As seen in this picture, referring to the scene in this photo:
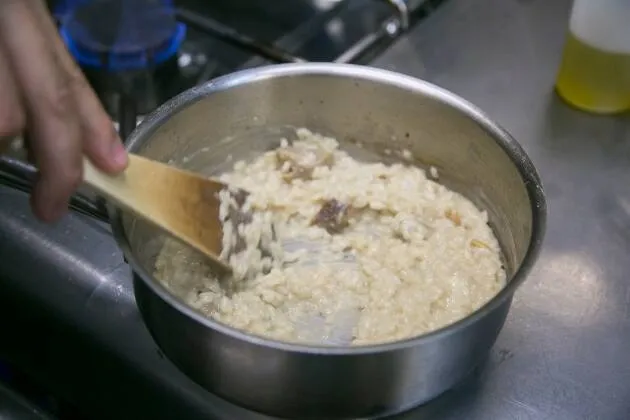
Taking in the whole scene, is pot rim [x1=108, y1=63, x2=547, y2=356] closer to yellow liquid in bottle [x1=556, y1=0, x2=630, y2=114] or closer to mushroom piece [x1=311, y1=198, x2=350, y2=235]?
mushroom piece [x1=311, y1=198, x2=350, y2=235]

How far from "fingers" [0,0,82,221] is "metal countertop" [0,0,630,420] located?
0.69 feet

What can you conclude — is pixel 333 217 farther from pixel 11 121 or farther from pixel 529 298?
pixel 11 121

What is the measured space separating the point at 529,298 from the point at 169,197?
0.35m

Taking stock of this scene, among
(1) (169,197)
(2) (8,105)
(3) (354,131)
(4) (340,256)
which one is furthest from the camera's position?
(3) (354,131)

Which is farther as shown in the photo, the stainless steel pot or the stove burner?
the stove burner

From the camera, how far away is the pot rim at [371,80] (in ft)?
1.87

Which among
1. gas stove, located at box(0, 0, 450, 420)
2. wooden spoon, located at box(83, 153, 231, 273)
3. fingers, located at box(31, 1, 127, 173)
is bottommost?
gas stove, located at box(0, 0, 450, 420)

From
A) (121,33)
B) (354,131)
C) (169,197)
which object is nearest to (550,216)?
(354,131)

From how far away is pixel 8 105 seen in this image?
545 millimetres

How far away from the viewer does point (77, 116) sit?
583 mm

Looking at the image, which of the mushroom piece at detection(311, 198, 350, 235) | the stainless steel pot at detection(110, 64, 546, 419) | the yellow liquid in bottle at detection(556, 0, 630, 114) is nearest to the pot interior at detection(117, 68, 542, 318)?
the stainless steel pot at detection(110, 64, 546, 419)

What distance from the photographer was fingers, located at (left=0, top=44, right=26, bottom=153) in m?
0.54

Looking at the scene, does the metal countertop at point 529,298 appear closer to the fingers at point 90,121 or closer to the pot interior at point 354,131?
the pot interior at point 354,131

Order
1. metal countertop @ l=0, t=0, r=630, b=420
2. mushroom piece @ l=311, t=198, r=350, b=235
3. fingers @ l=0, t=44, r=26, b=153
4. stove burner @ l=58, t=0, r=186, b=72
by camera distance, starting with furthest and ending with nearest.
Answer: stove burner @ l=58, t=0, r=186, b=72, mushroom piece @ l=311, t=198, r=350, b=235, metal countertop @ l=0, t=0, r=630, b=420, fingers @ l=0, t=44, r=26, b=153
